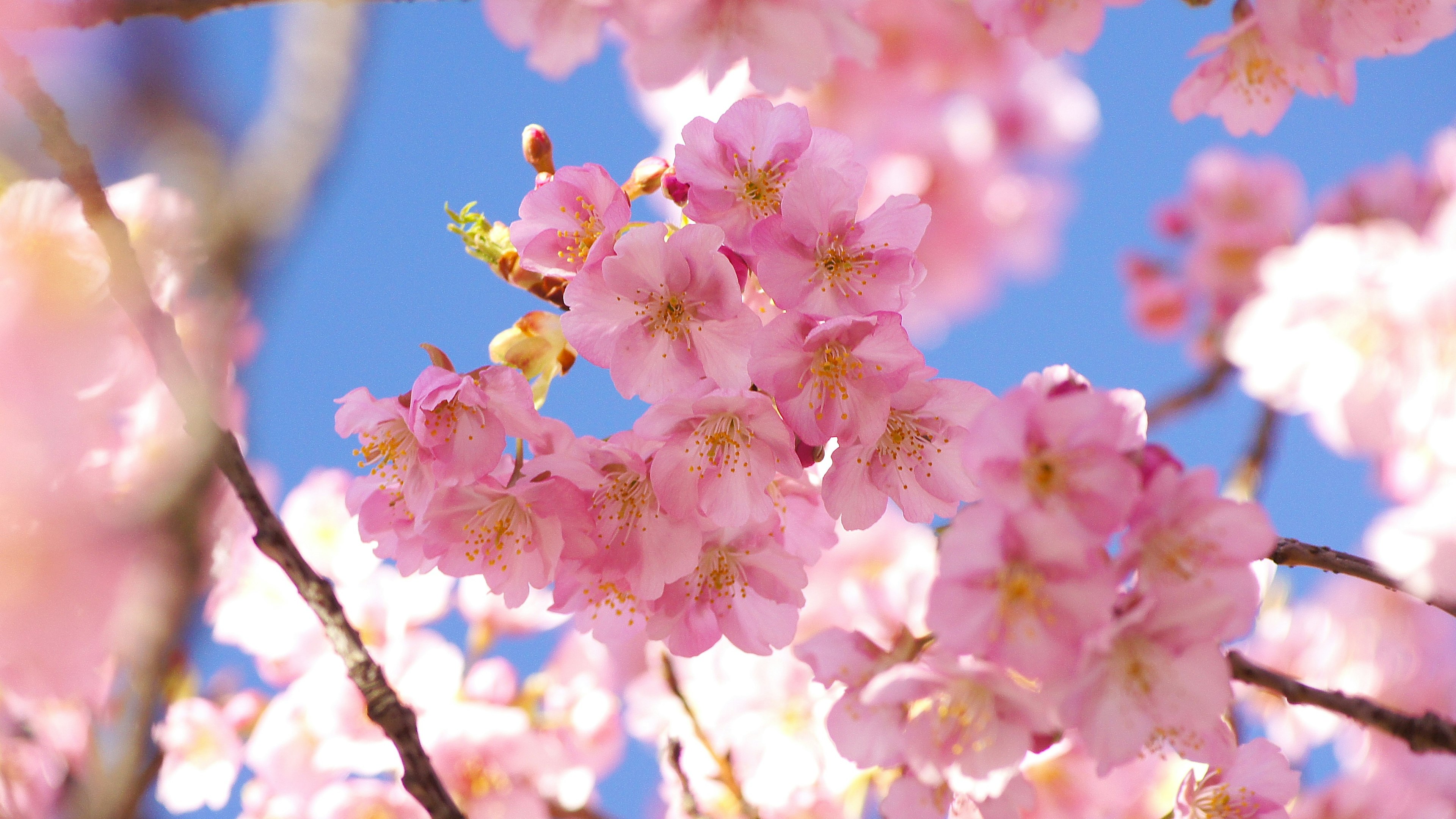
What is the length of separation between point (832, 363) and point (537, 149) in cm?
54

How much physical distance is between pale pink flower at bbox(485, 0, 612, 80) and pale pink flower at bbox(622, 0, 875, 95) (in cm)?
10

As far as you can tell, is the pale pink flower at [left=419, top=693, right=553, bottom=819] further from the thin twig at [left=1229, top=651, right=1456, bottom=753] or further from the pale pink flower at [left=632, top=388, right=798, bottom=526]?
the thin twig at [left=1229, top=651, right=1456, bottom=753]

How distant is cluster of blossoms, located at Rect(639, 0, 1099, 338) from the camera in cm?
287

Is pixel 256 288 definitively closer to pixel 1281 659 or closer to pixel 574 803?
pixel 574 803

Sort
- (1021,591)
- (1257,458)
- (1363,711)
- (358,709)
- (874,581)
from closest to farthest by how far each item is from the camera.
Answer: (1021,591) → (1363,711) → (358,709) → (874,581) → (1257,458)

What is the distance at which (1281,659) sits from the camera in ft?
10.7

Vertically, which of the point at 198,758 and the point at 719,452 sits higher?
the point at 198,758

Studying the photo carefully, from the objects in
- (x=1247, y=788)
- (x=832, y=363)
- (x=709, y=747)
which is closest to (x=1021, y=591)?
(x=832, y=363)

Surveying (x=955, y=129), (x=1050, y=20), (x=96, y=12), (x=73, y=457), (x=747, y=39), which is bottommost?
(x=1050, y=20)

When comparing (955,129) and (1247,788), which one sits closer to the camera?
(1247,788)

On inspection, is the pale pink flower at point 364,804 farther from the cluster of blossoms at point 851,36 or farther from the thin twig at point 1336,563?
the thin twig at point 1336,563

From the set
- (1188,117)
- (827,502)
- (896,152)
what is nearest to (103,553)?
(827,502)

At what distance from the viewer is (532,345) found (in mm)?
1229

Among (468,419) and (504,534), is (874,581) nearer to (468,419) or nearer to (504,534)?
(504,534)
